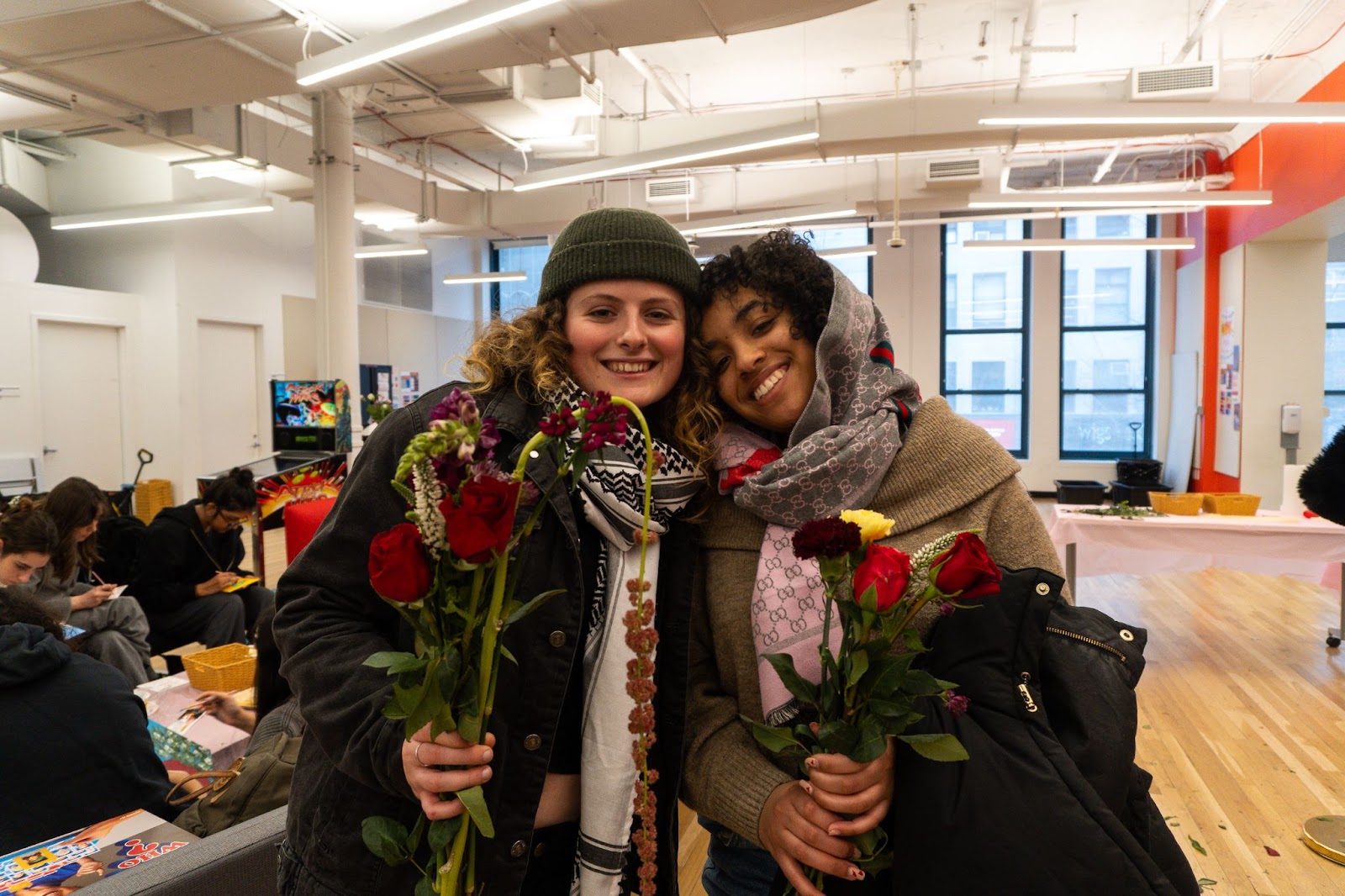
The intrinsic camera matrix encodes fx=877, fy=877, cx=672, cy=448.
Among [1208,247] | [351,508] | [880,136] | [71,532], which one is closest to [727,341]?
[351,508]

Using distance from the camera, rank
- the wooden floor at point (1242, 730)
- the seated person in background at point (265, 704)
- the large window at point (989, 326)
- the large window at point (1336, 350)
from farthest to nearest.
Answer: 1. the large window at point (989, 326)
2. the large window at point (1336, 350)
3. the wooden floor at point (1242, 730)
4. the seated person in background at point (265, 704)

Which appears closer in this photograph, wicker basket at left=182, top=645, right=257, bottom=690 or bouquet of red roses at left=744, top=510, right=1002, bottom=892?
bouquet of red roses at left=744, top=510, right=1002, bottom=892

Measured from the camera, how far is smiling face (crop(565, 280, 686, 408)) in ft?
4.02

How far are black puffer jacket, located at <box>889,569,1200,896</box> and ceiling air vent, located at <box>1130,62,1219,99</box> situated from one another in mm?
7262

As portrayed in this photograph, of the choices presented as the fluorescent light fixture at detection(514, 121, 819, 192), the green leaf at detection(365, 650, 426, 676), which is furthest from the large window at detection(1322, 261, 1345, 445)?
the green leaf at detection(365, 650, 426, 676)

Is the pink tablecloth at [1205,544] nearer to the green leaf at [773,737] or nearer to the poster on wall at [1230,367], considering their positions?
the poster on wall at [1230,367]

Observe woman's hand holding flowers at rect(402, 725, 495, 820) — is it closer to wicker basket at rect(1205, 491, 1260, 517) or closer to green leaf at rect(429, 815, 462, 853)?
green leaf at rect(429, 815, 462, 853)

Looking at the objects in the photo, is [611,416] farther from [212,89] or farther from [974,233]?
[974,233]

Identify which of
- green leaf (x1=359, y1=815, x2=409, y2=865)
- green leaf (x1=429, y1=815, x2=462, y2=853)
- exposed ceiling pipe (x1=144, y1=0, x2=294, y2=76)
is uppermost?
exposed ceiling pipe (x1=144, y1=0, x2=294, y2=76)

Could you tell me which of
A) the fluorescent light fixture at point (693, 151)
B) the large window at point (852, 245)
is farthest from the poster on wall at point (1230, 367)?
the fluorescent light fixture at point (693, 151)

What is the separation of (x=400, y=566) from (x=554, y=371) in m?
0.56

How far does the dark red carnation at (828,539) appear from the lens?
2.72ft

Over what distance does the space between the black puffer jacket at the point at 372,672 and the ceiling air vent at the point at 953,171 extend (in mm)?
9226

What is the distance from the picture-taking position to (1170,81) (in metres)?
6.87
